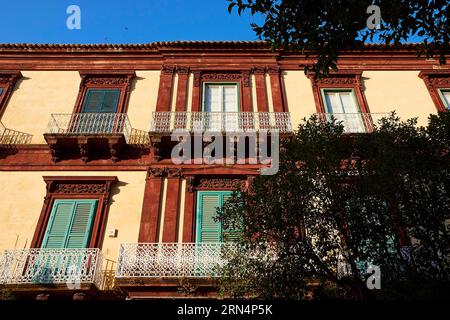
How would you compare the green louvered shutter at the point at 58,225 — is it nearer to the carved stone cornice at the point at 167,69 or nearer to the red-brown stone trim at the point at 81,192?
the red-brown stone trim at the point at 81,192

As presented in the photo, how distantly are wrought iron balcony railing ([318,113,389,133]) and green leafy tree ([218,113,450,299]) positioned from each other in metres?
4.91

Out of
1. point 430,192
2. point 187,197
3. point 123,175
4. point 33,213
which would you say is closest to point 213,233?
point 187,197

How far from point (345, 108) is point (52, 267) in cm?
1062

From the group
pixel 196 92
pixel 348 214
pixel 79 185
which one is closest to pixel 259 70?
pixel 196 92

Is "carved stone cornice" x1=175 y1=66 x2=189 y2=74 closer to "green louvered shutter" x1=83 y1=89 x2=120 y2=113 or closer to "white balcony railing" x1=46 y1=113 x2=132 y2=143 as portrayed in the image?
"green louvered shutter" x1=83 y1=89 x2=120 y2=113

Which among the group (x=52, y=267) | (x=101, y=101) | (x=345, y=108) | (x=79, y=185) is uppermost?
(x=101, y=101)

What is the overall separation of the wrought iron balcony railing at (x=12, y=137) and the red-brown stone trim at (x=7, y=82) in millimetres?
1395

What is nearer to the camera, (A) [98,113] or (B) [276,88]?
(A) [98,113]

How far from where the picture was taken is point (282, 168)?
8.44m

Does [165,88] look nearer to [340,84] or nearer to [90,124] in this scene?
[90,124]

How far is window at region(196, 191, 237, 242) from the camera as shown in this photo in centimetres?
1136

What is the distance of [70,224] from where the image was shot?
1154cm

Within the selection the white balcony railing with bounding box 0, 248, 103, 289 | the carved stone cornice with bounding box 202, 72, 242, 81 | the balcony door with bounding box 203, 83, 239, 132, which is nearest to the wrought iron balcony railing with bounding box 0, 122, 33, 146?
the white balcony railing with bounding box 0, 248, 103, 289

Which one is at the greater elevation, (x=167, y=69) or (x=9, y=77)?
(x=167, y=69)
